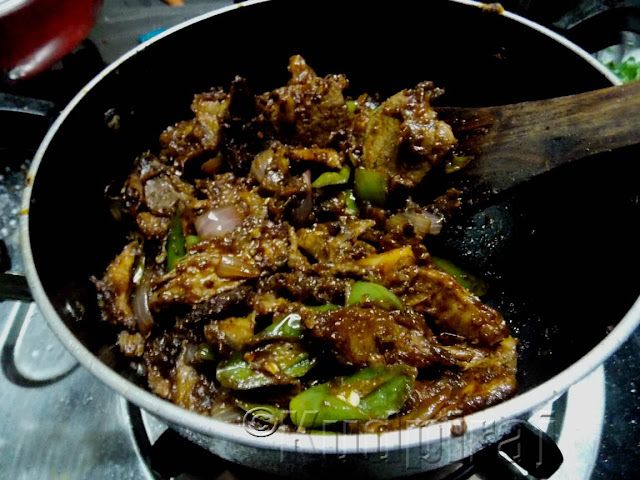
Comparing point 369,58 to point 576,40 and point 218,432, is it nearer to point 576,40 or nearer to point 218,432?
point 576,40

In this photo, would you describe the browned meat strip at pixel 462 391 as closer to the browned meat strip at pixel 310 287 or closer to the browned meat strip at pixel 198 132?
the browned meat strip at pixel 310 287

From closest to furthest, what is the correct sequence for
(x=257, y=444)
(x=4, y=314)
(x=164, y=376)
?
(x=257, y=444) < (x=164, y=376) < (x=4, y=314)

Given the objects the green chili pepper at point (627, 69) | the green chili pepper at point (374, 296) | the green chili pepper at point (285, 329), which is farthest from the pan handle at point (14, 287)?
the green chili pepper at point (627, 69)

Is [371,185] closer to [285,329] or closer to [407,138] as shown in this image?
[407,138]

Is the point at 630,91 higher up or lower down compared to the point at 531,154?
higher up

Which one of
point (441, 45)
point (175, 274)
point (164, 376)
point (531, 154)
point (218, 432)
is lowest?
point (164, 376)

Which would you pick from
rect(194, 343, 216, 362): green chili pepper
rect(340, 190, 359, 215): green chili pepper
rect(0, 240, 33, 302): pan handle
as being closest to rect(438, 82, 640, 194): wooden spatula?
rect(340, 190, 359, 215): green chili pepper

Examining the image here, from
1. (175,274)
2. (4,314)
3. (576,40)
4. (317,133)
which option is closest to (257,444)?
(175,274)

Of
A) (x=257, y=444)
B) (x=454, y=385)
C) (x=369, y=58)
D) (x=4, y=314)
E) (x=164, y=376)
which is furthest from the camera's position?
(x=369, y=58)
